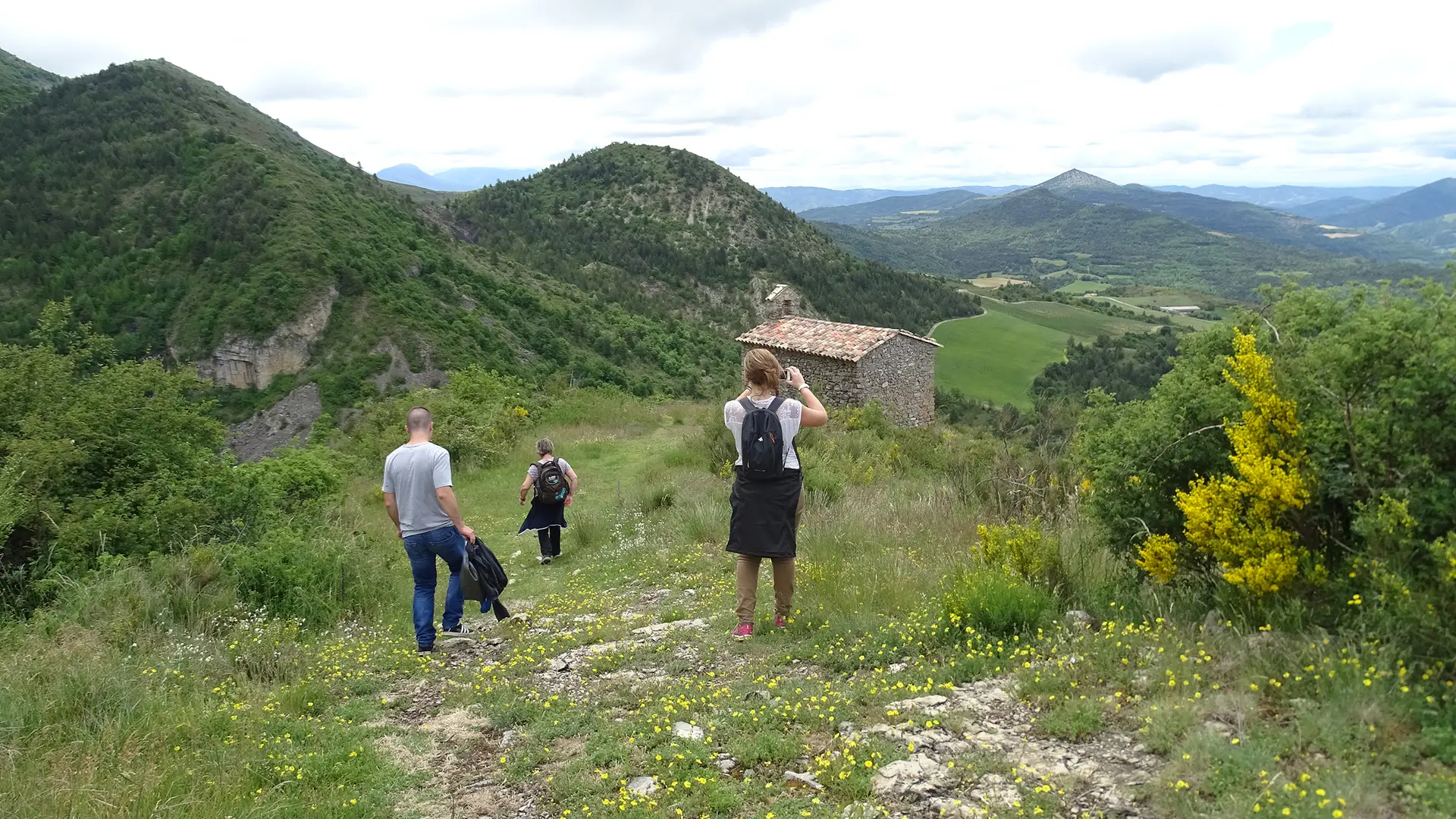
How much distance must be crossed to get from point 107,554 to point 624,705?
498 centimetres

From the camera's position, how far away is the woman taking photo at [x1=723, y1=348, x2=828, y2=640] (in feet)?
15.6

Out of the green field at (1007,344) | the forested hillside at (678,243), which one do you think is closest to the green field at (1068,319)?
the green field at (1007,344)

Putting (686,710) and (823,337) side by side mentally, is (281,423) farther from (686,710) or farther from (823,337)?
(686,710)

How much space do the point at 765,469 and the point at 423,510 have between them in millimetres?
2611

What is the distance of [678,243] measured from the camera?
92.1 meters

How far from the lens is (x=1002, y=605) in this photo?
4262mm

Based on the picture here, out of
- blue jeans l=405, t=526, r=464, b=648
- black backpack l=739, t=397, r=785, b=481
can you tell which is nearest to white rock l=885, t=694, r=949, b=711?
black backpack l=739, t=397, r=785, b=481

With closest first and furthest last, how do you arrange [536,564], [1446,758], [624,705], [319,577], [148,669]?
1. [1446,758]
2. [624,705]
3. [148,669]
4. [319,577]
5. [536,564]

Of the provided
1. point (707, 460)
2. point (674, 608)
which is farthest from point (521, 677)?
point (707, 460)

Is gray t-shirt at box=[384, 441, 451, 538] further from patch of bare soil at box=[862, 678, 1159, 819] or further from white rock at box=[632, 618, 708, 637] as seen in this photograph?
patch of bare soil at box=[862, 678, 1159, 819]

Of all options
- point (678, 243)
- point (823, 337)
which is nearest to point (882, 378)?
point (823, 337)

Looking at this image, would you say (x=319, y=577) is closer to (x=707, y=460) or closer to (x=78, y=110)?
(x=707, y=460)

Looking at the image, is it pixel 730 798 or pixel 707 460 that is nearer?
pixel 730 798

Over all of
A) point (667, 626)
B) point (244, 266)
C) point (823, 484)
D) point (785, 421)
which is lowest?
point (667, 626)
